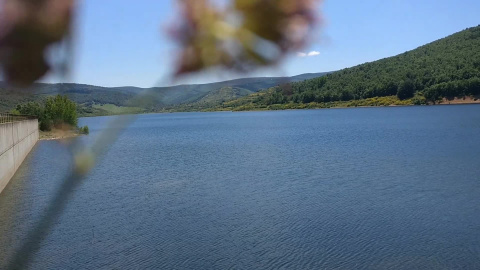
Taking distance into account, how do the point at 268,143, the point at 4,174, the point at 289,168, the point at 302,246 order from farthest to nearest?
the point at 268,143, the point at 289,168, the point at 4,174, the point at 302,246

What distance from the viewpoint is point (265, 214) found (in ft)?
82.1

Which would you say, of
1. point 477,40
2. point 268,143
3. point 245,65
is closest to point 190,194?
point 245,65

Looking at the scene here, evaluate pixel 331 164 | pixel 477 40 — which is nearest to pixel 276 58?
pixel 331 164

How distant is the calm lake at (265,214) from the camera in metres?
19.0

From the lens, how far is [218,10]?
3.00ft

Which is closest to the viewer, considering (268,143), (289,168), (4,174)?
(4,174)

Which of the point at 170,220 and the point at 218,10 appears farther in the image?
the point at 170,220

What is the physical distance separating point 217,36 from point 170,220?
24180 mm

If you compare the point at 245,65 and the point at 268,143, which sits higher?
the point at 245,65

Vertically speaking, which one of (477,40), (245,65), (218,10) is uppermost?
(477,40)

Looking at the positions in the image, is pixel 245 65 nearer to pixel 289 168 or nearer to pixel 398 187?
pixel 398 187

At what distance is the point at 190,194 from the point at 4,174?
14.8m

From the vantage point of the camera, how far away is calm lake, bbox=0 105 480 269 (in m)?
19.0

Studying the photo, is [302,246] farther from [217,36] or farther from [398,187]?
[217,36]
